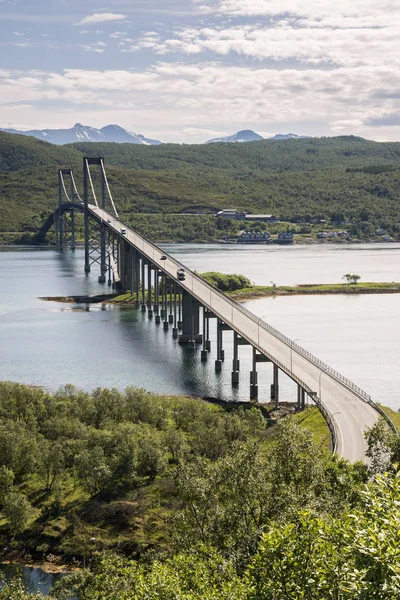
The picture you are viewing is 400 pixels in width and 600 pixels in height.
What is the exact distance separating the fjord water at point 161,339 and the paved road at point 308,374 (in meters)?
3.22

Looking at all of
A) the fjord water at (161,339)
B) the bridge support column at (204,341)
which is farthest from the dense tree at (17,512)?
the bridge support column at (204,341)

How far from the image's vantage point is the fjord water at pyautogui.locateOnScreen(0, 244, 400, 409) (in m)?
65.5

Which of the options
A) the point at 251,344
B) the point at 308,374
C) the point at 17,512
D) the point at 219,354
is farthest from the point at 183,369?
the point at 17,512

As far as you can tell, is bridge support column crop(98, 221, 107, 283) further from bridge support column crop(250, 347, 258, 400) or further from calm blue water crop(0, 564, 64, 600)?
calm blue water crop(0, 564, 64, 600)

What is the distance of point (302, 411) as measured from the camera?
5253cm

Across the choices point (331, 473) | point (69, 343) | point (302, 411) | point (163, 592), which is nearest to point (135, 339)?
point (69, 343)

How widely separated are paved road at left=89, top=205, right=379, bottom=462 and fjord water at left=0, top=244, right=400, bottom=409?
3218mm

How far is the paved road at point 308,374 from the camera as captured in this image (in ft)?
139

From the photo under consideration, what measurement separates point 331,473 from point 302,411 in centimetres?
2157

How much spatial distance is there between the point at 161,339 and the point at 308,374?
31507 millimetres

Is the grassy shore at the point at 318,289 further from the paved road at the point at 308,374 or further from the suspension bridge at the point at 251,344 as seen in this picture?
the paved road at the point at 308,374

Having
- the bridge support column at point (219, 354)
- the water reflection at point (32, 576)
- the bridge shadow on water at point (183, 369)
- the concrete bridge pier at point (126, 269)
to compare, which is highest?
the concrete bridge pier at point (126, 269)

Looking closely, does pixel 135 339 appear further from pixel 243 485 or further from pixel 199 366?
pixel 243 485

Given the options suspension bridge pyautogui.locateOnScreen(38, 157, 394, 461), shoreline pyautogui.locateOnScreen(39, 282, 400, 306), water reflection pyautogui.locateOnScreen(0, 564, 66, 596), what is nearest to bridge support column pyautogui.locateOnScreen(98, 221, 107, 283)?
suspension bridge pyautogui.locateOnScreen(38, 157, 394, 461)
